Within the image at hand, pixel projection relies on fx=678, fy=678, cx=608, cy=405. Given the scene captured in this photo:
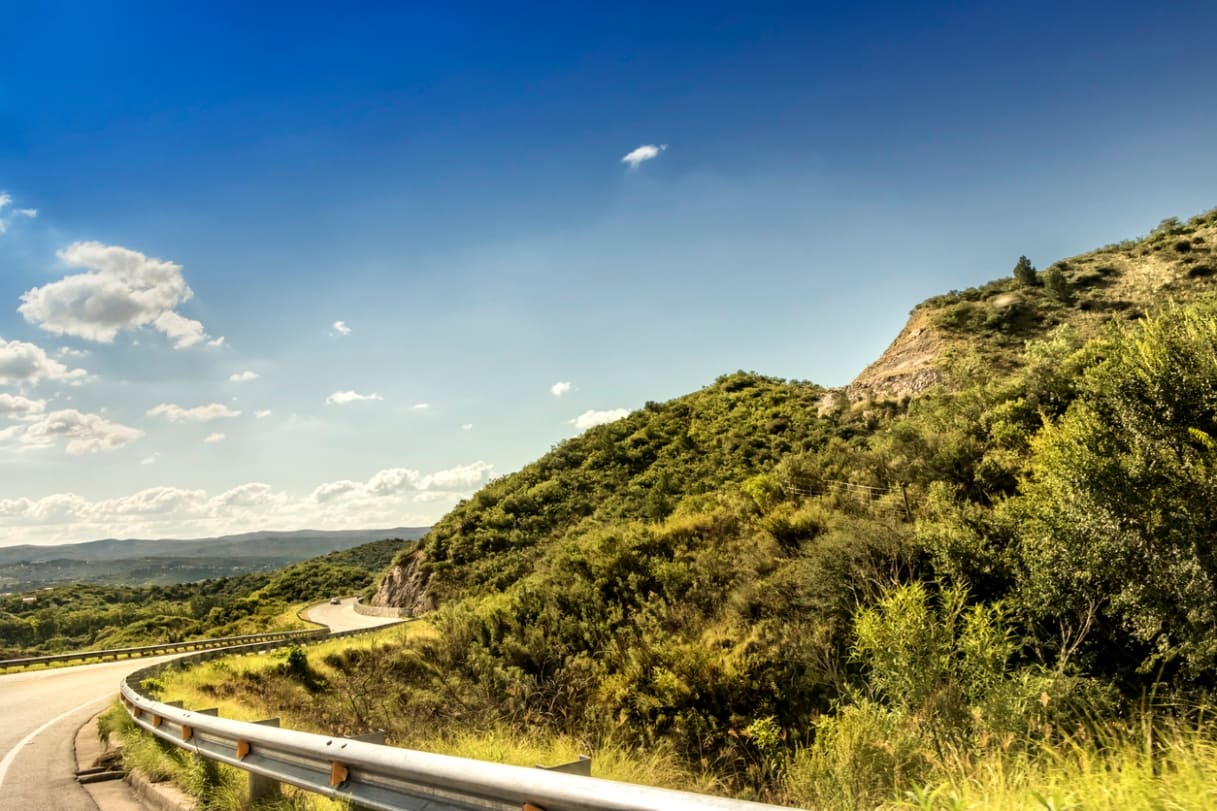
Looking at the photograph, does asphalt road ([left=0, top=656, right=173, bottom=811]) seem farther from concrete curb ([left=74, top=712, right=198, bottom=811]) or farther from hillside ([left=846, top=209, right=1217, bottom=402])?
hillside ([left=846, top=209, right=1217, bottom=402])

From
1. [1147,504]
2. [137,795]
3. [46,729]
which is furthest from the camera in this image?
[1147,504]

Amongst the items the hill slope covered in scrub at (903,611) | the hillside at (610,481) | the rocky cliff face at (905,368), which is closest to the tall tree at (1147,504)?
the hill slope covered in scrub at (903,611)

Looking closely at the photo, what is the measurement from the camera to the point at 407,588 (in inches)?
1624

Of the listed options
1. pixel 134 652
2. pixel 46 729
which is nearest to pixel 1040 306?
pixel 46 729

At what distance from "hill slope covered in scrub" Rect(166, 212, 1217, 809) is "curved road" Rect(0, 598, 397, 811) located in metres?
3.00

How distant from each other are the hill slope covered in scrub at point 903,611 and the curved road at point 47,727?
3.00 m

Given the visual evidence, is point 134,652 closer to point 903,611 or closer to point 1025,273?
point 903,611

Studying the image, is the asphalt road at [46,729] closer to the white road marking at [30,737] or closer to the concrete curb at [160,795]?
the white road marking at [30,737]

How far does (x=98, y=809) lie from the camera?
620cm

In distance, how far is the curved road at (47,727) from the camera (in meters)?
6.72

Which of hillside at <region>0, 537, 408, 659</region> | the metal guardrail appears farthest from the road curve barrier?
hillside at <region>0, 537, 408, 659</region>

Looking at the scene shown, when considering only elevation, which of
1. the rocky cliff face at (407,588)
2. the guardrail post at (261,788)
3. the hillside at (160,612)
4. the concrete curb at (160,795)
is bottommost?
the hillside at (160,612)

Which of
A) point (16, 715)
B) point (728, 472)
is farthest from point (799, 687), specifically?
point (728, 472)

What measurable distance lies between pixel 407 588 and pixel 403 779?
4021cm
